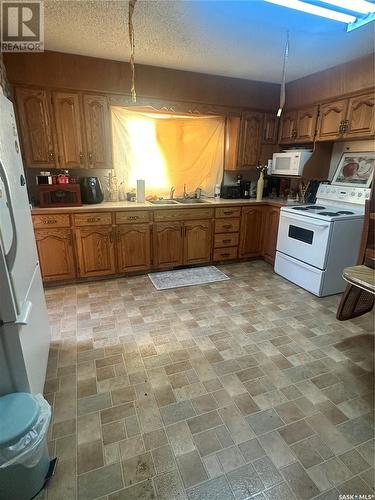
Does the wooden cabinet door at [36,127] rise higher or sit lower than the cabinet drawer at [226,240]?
higher

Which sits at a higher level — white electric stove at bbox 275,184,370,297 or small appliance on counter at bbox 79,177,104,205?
small appliance on counter at bbox 79,177,104,205

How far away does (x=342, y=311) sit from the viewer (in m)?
2.40

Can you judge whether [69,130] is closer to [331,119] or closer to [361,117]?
[331,119]

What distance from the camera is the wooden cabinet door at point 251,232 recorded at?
368 centimetres

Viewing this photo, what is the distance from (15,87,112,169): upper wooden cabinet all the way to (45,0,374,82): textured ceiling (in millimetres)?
457

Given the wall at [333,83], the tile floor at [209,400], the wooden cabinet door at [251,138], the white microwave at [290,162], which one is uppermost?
the wall at [333,83]

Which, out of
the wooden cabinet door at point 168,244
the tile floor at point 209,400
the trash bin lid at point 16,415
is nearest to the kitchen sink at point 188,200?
the wooden cabinet door at point 168,244

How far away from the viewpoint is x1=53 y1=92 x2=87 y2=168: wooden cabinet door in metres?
2.83

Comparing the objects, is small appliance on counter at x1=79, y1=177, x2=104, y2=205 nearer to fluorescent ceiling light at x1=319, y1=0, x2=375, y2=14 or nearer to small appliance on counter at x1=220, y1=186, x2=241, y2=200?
small appliance on counter at x1=220, y1=186, x2=241, y2=200

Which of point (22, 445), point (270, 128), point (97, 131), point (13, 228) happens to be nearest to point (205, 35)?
point (97, 131)

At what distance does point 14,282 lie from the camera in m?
1.13

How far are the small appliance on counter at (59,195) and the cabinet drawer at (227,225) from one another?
1723 mm

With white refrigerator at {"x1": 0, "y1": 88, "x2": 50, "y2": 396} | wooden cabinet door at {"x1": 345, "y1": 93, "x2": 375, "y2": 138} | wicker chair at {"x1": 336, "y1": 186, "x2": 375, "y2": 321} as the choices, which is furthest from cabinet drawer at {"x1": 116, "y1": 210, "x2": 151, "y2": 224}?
wooden cabinet door at {"x1": 345, "y1": 93, "x2": 375, "y2": 138}

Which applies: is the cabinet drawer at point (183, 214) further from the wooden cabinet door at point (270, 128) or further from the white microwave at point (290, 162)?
the wooden cabinet door at point (270, 128)
